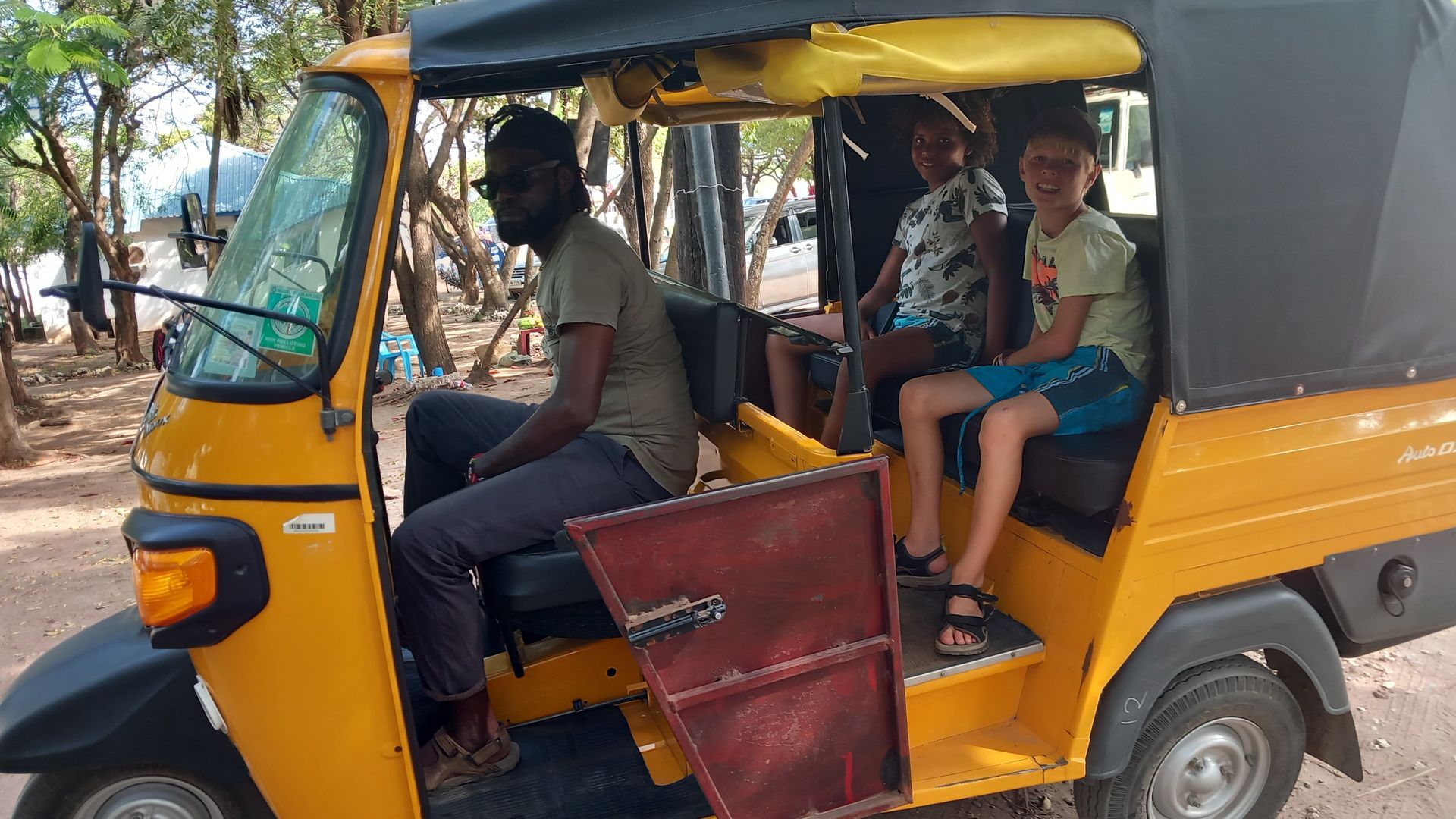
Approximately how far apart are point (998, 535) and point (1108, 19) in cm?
137

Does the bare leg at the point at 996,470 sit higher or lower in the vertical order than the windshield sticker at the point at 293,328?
lower

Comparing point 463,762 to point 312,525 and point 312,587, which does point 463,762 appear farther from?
point 312,525

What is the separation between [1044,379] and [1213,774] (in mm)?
1232

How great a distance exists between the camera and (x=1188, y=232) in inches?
93.9

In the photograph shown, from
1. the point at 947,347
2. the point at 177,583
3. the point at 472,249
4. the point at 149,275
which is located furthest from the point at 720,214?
the point at 149,275

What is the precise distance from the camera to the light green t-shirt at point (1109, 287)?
2750 millimetres

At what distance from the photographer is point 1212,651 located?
2631 millimetres

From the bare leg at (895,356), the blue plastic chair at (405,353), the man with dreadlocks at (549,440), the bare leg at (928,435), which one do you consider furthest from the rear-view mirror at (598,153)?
the blue plastic chair at (405,353)

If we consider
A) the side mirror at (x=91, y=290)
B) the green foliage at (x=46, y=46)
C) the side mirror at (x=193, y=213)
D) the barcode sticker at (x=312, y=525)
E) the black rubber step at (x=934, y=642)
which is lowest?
the black rubber step at (x=934, y=642)

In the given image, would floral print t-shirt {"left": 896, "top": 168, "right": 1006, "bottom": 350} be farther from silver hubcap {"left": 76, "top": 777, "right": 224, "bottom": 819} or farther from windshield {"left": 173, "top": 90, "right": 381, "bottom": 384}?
silver hubcap {"left": 76, "top": 777, "right": 224, "bottom": 819}

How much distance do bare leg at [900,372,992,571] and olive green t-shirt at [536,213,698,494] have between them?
65 cm

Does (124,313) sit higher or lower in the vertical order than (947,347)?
lower

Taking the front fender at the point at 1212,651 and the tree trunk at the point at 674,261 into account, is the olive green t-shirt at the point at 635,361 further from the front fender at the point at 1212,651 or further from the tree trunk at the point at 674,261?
the tree trunk at the point at 674,261

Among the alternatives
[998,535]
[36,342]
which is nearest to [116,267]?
[36,342]
